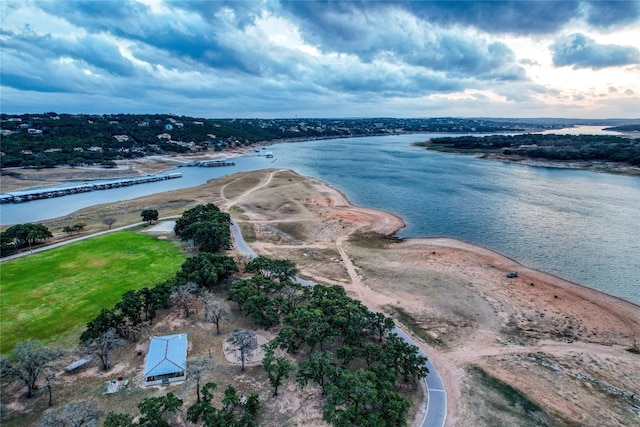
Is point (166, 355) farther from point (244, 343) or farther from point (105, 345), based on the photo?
point (244, 343)

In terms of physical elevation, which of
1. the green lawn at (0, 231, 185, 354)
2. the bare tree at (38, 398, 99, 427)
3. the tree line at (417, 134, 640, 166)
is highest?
the tree line at (417, 134, 640, 166)

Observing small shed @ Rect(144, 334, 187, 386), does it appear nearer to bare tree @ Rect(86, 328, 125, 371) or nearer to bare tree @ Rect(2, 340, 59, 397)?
bare tree @ Rect(86, 328, 125, 371)

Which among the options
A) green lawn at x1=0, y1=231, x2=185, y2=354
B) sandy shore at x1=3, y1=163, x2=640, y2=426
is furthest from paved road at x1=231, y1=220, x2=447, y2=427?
green lawn at x1=0, y1=231, x2=185, y2=354

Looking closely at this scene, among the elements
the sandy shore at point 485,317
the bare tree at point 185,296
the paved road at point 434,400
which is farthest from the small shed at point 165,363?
the paved road at point 434,400

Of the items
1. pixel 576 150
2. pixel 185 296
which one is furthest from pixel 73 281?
pixel 576 150

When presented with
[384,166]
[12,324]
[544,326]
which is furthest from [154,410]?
[384,166]
